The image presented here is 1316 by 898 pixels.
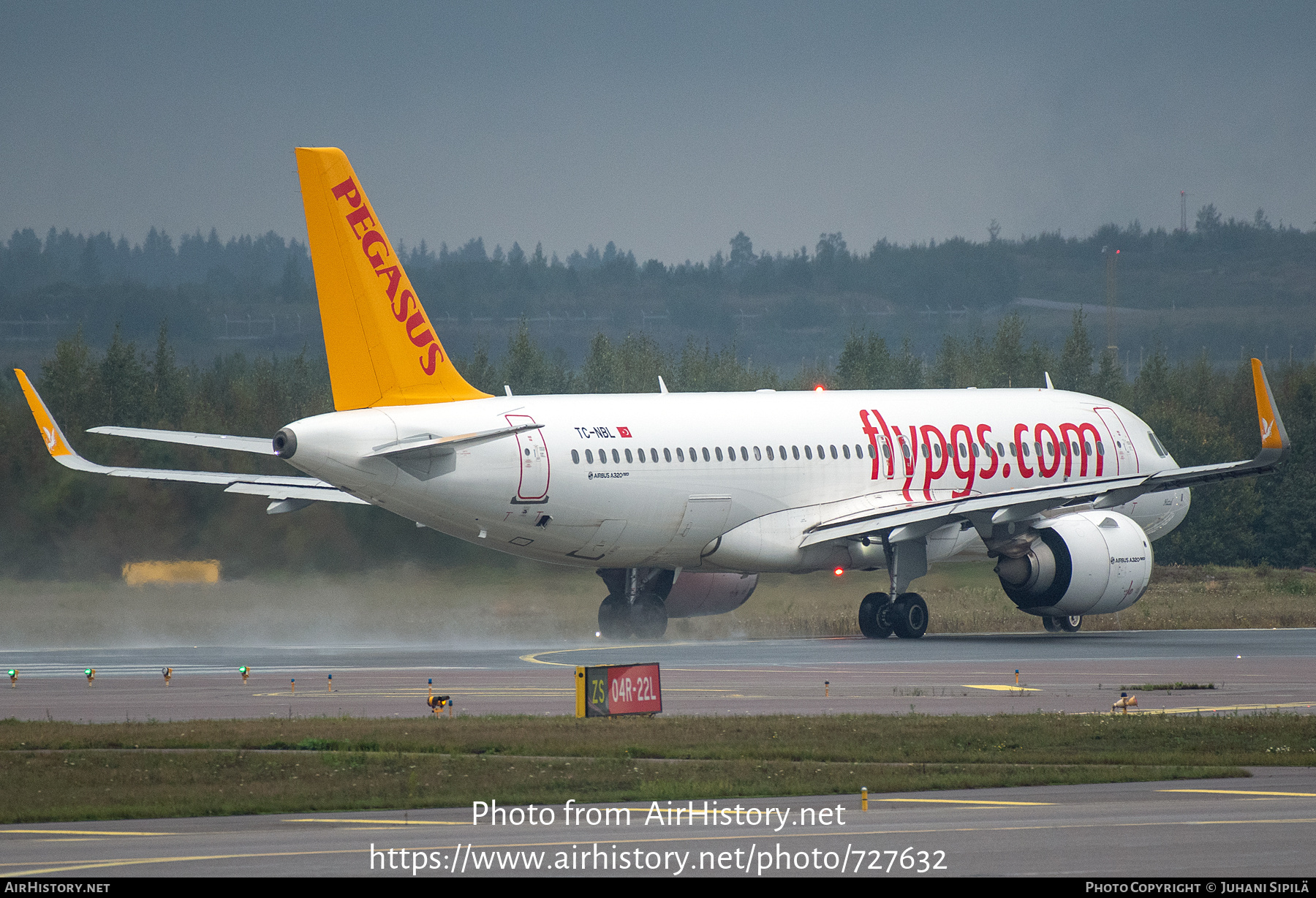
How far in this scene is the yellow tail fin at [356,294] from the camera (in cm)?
3697

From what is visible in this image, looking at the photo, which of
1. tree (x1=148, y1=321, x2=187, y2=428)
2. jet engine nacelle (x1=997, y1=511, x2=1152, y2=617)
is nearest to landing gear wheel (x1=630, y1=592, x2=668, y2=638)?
jet engine nacelle (x1=997, y1=511, x2=1152, y2=617)

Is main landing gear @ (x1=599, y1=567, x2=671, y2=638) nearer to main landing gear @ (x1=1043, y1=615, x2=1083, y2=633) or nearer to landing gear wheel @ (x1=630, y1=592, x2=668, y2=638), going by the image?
landing gear wheel @ (x1=630, y1=592, x2=668, y2=638)

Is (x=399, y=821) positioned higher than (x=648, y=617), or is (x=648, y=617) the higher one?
(x=399, y=821)

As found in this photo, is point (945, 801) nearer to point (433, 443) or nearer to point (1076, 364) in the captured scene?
point (433, 443)

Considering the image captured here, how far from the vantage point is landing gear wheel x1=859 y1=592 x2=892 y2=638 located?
4356 centimetres

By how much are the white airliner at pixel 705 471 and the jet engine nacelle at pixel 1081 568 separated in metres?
0.05

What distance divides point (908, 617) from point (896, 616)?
0.29 m

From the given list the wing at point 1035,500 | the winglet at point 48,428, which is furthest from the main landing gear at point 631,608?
the winglet at point 48,428

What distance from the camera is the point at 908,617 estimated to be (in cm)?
4341

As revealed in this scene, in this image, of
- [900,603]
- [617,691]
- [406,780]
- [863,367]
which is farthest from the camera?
[863,367]

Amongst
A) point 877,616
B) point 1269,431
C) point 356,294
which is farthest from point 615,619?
point 1269,431

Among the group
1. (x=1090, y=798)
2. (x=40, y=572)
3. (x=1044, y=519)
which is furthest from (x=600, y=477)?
(x=1090, y=798)

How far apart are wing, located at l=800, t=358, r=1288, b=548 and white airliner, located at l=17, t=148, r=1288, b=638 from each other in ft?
Result: 0.21

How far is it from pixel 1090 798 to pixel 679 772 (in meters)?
4.37
